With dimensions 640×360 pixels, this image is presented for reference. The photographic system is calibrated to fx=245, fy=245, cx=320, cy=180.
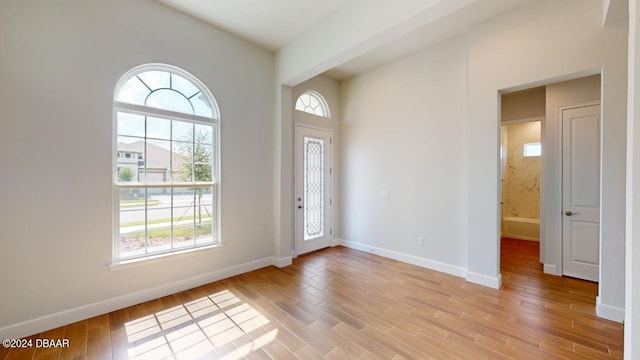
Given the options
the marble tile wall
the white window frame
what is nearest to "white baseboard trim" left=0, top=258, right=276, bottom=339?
the marble tile wall

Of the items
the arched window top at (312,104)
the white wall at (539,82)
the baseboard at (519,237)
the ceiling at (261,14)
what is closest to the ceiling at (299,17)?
the ceiling at (261,14)

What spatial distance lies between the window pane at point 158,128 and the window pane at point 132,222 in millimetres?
673

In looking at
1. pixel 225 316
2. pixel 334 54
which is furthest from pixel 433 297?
pixel 334 54

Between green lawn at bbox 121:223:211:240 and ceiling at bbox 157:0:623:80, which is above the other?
ceiling at bbox 157:0:623:80

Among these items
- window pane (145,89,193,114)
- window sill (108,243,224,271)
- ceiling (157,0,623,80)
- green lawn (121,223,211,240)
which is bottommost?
window sill (108,243,224,271)

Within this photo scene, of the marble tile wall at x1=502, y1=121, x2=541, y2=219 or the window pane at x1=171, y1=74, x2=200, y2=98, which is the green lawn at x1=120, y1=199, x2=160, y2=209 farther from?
the marble tile wall at x1=502, y1=121, x2=541, y2=219

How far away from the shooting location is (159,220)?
2951 millimetres

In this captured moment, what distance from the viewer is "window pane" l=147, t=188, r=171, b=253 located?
113 inches

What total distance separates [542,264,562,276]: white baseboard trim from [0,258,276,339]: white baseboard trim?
14.7 feet

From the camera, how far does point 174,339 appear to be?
2156mm

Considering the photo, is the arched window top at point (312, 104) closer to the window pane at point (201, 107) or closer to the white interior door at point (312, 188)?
the white interior door at point (312, 188)

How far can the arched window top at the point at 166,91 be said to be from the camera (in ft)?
9.02

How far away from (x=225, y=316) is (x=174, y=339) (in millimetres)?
478

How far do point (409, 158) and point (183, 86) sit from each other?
3.50m
